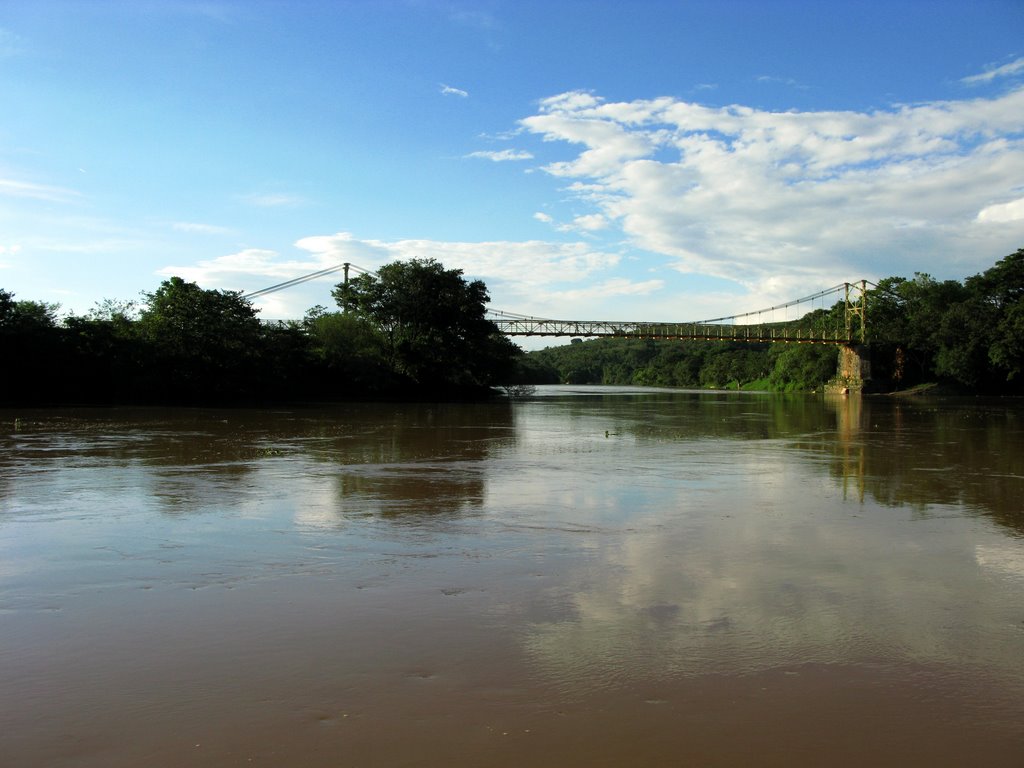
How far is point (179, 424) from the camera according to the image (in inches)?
1141

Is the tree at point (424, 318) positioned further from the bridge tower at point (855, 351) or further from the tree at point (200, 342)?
the bridge tower at point (855, 351)

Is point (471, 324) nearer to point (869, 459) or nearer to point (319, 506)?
point (869, 459)

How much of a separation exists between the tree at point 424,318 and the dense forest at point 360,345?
4.1 inches

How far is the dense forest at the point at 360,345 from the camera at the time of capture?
47.1 metres

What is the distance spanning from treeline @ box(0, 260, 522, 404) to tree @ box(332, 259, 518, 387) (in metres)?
0.10

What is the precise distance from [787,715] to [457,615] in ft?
8.88

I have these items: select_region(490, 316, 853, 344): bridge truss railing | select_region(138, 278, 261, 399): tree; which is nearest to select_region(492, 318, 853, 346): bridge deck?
select_region(490, 316, 853, 344): bridge truss railing

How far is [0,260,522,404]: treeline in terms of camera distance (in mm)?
45812

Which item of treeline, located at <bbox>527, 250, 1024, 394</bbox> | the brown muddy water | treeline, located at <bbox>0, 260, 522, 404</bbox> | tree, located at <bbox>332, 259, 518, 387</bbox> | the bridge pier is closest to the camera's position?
the brown muddy water

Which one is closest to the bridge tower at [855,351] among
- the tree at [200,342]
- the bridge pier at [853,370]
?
the bridge pier at [853,370]

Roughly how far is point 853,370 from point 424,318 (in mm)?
56830

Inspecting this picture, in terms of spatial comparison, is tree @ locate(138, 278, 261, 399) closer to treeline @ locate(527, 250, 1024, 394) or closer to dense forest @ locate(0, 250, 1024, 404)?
dense forest @ locate(0, 250, 1024, 404)

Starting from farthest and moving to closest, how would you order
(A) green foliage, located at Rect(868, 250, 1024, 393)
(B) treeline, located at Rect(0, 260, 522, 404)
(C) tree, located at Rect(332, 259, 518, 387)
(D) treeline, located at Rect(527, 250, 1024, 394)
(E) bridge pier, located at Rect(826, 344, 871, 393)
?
(E) bridge pier, located at Rect(826, 344, 871, 393) < (D) treeline, located at Rect(527, 250, 1024, 394) < (A) green foliage, located at Rect(868, 250, 1024, 393) < (C) tree, located at Rect(332, 259, 518, 387) < (B) treeline, located at Rect(0, 260, 522, 404)

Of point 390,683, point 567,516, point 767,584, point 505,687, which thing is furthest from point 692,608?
point 567,516
